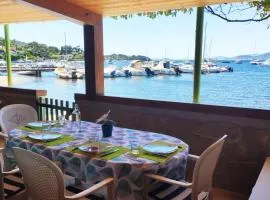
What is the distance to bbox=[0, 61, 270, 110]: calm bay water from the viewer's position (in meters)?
3.51

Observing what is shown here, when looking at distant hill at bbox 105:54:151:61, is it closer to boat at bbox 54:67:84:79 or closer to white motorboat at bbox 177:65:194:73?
white motorboat at bbox 177:65:194:73

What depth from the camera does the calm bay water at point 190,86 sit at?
3.51m

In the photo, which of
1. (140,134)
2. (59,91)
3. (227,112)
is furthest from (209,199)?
(59,91)

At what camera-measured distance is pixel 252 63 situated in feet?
11.2

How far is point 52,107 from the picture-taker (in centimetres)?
410

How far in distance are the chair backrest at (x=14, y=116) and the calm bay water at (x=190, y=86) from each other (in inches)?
39.2

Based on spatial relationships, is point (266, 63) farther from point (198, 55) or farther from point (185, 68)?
point (185, 68)

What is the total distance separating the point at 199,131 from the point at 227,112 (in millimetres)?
365

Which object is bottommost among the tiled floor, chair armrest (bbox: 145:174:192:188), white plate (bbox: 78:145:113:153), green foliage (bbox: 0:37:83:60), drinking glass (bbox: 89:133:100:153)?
the tiled floor

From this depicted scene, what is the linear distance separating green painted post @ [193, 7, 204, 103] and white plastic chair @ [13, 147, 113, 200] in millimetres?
1825

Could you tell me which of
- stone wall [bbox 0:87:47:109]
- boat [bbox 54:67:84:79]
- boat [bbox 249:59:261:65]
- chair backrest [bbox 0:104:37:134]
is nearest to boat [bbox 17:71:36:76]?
boat [bbox 54:67:84:79]

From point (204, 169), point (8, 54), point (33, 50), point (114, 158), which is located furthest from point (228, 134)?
point (33, 50)

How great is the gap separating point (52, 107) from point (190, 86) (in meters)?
2.08

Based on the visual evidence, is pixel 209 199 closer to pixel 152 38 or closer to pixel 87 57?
pixel 87 57
